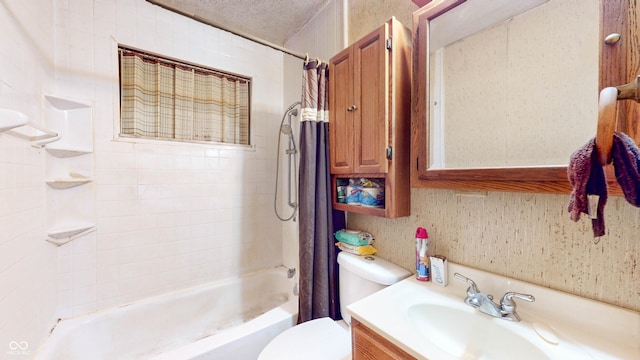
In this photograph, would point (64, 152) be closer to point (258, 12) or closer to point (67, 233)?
point (67, 233)

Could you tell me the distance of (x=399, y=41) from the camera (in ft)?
3.53

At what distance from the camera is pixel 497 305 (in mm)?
805

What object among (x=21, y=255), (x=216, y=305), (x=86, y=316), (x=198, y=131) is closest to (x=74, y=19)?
(x=198, y=131)

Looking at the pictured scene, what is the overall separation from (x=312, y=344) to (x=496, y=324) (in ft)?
2.39

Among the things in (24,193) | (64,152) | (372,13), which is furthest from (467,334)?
(64,152)

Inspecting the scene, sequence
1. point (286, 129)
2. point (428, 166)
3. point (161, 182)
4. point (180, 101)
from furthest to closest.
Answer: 1. point (286, 129)
2. point (180, 101)
3. point (161, 182)
4. point (428, 166)

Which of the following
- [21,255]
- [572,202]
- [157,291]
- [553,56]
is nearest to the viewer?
[572,202]

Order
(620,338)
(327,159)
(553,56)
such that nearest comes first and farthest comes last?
(620,338) < (553,56) < (327,159)

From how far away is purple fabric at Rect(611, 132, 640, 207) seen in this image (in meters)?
0.42

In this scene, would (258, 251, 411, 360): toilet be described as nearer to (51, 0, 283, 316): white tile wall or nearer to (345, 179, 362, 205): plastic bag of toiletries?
(345, 179, 362, 205): plastic bag of toiletries

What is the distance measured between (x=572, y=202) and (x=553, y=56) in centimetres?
54

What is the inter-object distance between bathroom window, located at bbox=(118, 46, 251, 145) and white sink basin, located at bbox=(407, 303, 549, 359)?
5.92 ft

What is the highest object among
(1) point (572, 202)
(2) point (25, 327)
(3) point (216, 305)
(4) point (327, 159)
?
(4) point (327, 159)

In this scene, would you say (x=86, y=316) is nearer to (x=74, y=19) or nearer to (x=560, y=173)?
(x=74, y=19)
